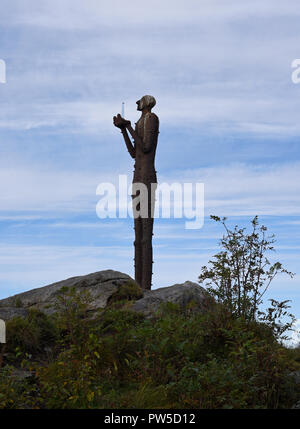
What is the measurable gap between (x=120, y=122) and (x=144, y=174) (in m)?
1.55

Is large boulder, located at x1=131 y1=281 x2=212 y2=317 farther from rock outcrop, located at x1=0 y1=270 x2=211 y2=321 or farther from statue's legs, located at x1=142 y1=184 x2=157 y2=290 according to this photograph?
statue's legs, located at x1=142 y1=184 x2=157 y2=290

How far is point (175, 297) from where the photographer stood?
11.4m

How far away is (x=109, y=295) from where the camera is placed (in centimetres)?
1162

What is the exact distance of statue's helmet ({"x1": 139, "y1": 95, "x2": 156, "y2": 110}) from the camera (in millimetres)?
14458

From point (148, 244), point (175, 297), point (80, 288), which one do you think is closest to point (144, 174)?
point (148, 244)

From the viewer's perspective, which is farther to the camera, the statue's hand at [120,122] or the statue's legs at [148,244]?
the statue's hand at [120,122]

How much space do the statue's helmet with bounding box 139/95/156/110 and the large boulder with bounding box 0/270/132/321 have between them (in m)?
4.66

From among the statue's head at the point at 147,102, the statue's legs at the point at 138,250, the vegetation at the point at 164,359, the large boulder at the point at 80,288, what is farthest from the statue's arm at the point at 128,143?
the vegetation at the point at 164,359

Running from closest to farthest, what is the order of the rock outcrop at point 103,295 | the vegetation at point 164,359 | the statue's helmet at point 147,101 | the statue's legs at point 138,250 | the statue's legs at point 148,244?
the vegetation at point 164,359
the rock outcrop at point 103,295
the statue's legs at point 148,244
the statue's legs at point 138,250
the statue's helmet at point 147,101

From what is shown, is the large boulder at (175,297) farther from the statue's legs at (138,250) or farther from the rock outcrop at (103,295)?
the statue's legs at (138,250)

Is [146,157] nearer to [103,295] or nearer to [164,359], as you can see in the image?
[103,295]

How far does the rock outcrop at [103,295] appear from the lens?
413 inches

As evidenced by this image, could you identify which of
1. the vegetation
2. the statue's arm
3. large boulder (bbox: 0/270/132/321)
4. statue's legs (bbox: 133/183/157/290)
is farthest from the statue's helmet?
the vegetation
